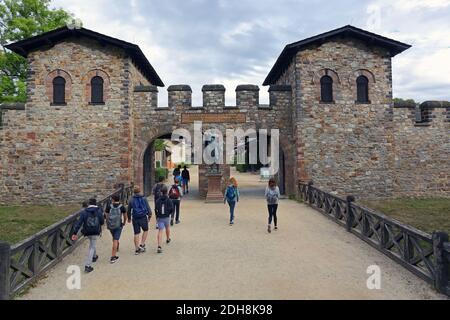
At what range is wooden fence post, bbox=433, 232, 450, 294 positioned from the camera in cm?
492

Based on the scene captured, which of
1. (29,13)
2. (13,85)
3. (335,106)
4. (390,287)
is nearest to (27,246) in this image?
(390,287)

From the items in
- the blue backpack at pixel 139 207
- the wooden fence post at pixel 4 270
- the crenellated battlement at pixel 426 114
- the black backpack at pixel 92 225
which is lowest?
the wooden fence post at pixel 4 270

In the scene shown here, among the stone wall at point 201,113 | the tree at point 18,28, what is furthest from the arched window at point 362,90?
the tree at point 18,28

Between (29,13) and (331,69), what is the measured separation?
55.2 ft

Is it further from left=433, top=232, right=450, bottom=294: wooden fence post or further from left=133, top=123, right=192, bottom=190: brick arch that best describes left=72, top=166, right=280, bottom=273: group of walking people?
left=133, top=123, right=192, bottom=190: brick arch

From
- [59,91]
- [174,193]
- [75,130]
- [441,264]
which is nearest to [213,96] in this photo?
[75,130]

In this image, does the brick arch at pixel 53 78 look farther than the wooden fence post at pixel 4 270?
Yes

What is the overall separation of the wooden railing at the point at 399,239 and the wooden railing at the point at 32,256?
22.0 ft

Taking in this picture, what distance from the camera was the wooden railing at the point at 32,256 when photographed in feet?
15.3

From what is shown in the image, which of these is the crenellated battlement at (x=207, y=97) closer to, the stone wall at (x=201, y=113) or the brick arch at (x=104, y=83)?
the stone wall at (x=201, y=113)

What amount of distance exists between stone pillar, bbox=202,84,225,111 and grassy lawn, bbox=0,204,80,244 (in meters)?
7.40

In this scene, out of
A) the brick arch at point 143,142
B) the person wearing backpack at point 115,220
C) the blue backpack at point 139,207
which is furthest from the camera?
the brick arch at point 143,142

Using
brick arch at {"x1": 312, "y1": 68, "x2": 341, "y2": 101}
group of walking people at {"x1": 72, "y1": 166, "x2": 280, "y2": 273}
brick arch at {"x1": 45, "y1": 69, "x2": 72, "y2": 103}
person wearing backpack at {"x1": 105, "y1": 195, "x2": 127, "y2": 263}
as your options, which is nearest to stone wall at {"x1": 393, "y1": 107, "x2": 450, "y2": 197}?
brick arch at {"x1": 312, "y1": 68, "x2": 341, "y2": 101}

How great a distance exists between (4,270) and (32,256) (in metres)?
0.93
